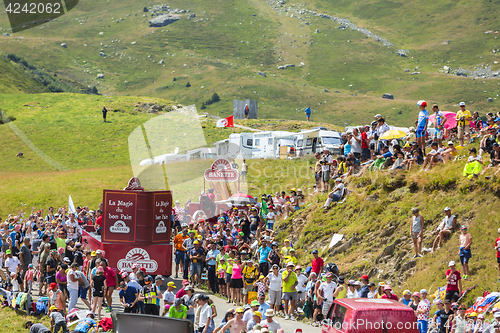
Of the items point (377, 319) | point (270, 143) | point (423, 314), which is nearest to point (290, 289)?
point (423, 314)

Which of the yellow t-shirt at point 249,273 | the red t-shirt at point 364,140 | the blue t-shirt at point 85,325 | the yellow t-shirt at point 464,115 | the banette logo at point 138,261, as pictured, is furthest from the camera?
the red t-shirt at point 364,140

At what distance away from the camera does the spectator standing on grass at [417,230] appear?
1658 cm

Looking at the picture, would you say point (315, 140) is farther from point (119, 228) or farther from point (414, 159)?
point (119, 228)

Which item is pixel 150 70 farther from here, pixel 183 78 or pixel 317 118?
pixel 317 118

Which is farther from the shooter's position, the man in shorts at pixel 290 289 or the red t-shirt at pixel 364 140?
the red t-shirt at pixel 364 140

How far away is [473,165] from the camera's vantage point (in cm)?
1772

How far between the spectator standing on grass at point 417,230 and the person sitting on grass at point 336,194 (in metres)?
6.33

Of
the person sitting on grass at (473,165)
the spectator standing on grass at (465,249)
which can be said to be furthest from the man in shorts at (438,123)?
the spectator standing on grass at (465,249)

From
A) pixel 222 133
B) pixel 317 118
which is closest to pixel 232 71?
pixel 317 118

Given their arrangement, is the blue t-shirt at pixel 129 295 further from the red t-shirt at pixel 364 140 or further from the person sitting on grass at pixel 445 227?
the red t-shirt at pixel 364 140

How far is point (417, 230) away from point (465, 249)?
6.72ft

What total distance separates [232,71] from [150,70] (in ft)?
114

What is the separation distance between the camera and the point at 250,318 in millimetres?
12648

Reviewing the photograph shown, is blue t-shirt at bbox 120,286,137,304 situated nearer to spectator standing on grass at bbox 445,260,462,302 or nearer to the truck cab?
the truck cab
